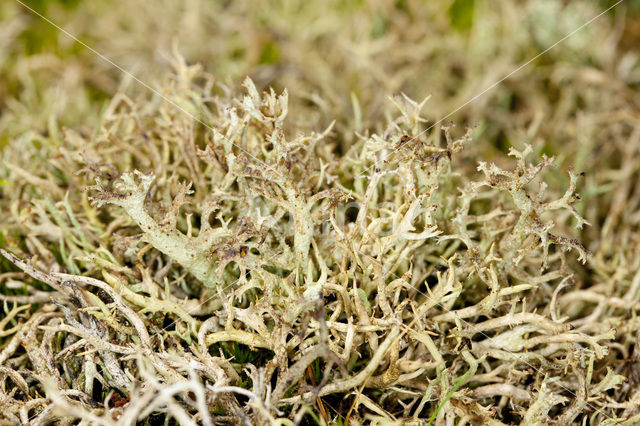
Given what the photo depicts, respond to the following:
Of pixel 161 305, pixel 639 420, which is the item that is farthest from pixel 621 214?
pixel 161 305

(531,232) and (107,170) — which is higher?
(531,232)

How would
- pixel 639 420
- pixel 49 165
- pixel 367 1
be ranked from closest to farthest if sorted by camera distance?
pixel 639 420 < pixel 49 165 < pixel 367 1

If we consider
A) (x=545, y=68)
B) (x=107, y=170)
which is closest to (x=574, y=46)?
(x=545, y=68)

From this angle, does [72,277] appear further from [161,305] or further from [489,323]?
[489,323]

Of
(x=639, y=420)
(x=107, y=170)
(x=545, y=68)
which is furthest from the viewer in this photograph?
(x=545, y=68)

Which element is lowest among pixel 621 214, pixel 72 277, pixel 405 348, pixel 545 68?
pixel 72 277

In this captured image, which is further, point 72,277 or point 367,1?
point 367,1

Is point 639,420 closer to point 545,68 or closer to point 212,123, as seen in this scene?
point 212,123
